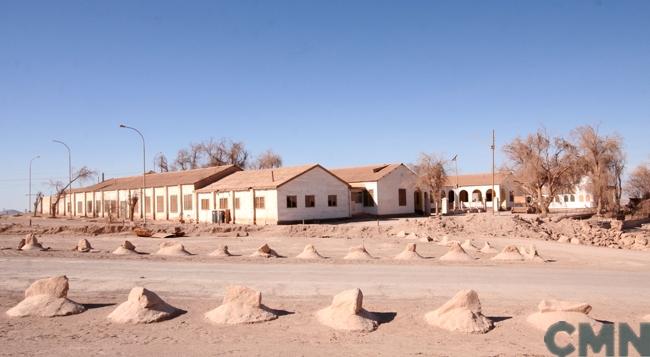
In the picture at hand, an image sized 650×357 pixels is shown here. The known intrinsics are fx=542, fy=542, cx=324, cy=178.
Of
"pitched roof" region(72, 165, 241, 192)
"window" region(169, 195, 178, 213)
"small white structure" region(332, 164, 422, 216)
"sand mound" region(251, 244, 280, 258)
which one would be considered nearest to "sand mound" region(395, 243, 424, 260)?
"sand mound" region(251, 244, 280, 258)

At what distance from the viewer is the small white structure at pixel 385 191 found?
162 feet

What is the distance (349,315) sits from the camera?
32.4 feet

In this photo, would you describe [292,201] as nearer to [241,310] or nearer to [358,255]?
[358,255]

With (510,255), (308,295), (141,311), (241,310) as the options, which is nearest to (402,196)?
(510,255)

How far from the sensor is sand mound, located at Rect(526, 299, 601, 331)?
30.5ft

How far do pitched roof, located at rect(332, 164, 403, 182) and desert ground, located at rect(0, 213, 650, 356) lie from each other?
22.4 m

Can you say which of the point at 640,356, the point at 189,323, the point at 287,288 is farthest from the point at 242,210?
the point at 640,356

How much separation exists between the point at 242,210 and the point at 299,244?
48.4 feet

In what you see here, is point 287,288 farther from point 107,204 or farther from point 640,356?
point 107,204

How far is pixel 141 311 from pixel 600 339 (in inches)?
322

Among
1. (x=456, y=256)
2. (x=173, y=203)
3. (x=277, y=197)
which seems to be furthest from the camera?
(x=173, y=203)

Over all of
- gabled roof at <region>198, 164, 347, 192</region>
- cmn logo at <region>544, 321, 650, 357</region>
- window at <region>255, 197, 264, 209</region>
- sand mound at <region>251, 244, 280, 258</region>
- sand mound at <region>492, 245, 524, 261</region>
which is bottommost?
cmn logo at <region>544, 321, 650, 357</region>

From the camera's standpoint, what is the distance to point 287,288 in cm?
1414

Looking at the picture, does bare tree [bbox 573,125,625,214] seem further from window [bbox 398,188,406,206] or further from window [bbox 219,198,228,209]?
window [bbox 219,198,228,209]
